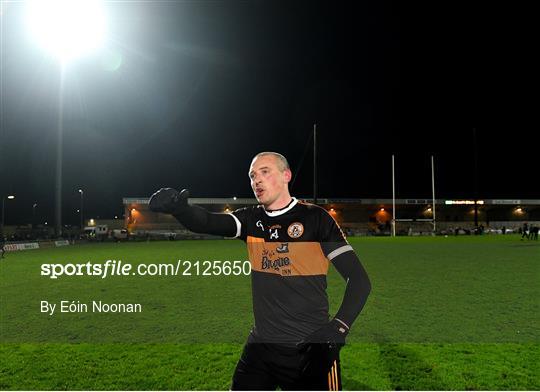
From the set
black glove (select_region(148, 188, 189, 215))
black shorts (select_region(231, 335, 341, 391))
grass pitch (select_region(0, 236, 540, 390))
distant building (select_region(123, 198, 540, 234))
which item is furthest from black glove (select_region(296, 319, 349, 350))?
distant building (select_region(123, 198, 540, 234))

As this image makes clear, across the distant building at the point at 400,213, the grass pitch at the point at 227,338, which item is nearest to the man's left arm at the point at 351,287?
the grass pitch at the point at 227,338

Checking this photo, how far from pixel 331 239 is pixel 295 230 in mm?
284

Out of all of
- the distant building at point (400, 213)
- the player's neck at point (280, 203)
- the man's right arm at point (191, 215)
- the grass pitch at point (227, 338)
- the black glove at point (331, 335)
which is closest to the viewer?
the black glove at point (331, 335)

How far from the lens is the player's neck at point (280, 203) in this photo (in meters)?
3.46

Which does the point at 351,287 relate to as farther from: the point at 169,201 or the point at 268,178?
the point at 169,201

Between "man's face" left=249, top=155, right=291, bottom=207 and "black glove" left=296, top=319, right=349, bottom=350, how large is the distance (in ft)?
3.30

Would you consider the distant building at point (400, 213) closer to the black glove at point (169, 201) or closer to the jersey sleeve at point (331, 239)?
the black glove at point (169, 201)

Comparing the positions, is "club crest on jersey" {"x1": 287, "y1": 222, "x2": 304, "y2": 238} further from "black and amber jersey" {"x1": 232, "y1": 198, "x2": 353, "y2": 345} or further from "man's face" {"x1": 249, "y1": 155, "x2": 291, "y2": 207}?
"man's face" {"x1": 249, "y1": 155, "x2": 291, "y2": 207}

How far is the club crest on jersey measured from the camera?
11.0 feet

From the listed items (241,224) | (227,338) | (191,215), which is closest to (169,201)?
(191,215)

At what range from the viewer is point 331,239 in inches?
129

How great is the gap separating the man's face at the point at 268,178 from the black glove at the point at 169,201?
0.52 m

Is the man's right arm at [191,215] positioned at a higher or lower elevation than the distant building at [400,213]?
higher

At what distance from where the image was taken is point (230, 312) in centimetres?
1029
